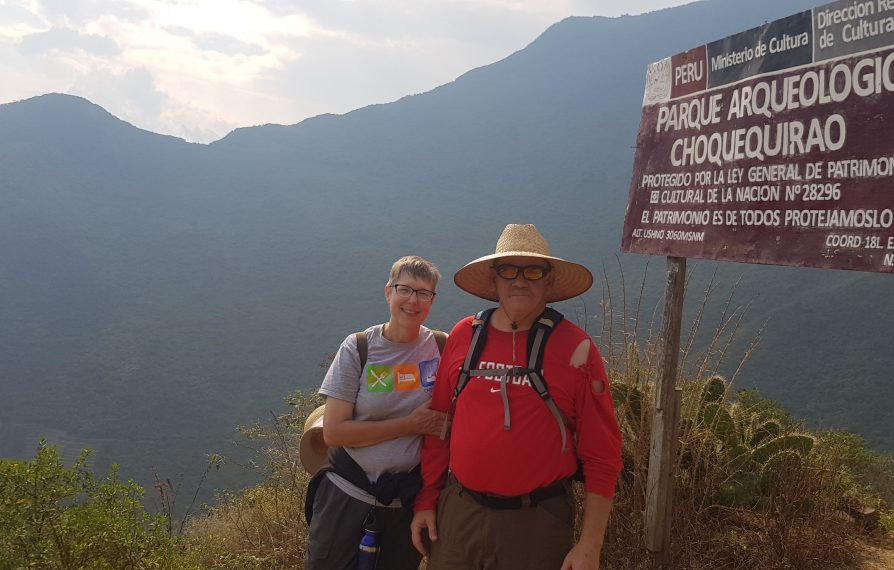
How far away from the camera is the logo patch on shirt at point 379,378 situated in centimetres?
206

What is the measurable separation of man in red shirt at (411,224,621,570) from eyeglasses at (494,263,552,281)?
0.33ft

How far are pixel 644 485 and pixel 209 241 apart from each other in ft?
236

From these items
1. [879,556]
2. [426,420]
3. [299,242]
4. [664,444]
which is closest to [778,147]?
[664,444]

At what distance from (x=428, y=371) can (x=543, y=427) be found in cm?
48

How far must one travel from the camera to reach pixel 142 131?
86.2 metres

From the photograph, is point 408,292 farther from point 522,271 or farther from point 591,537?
point 591,537

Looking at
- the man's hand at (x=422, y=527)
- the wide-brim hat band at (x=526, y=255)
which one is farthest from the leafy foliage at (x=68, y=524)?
the wide-brim hat band at (x=526, y=255)

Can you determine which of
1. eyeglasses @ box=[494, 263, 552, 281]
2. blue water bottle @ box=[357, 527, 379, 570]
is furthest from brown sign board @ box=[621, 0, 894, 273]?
blue water bottle @ box=[357, 527, 379, 570]

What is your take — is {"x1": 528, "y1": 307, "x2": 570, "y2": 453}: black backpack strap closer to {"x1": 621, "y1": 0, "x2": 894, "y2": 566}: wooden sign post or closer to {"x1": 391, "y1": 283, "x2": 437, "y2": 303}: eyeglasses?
{"x1": 391, "y1": 283, "x2": 437, "y2": 303}: eyeglasses

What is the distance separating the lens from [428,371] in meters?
2.12

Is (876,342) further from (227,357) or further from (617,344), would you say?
(227,357)

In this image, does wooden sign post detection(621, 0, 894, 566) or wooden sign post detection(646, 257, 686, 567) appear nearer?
wooden sign post detection(621, 0, 894, 566)

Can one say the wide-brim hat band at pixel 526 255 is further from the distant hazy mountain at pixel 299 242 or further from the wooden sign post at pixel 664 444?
the distant hazy mountain at pixel 299 242

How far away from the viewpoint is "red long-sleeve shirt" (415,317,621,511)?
178cm
